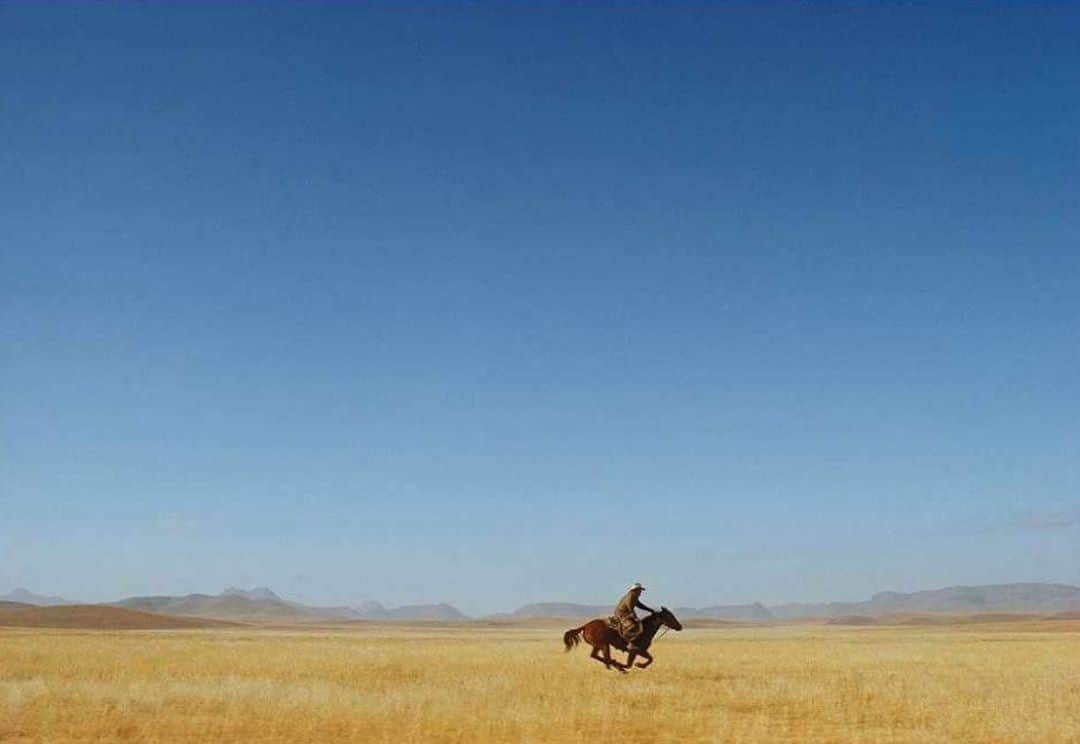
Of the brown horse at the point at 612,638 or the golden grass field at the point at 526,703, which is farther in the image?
the brown horse at the point at 612,638

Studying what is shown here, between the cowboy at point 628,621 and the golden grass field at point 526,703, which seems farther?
the cowboy at point 628,621

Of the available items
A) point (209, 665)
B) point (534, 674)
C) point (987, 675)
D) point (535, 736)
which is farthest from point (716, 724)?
point (209, 665)

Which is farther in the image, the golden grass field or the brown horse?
the brown horse

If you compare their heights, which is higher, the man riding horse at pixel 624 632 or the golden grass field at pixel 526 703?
the man riding horse at pixel 624 632

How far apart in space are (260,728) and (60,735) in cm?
317

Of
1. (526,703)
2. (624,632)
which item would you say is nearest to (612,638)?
(624,632)

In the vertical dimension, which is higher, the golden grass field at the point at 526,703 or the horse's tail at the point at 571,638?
the horse's tail at the point at 571,638

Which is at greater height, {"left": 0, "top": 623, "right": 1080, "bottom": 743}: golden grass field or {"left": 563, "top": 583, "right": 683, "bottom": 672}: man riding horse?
{"left": 563, "top": 583, "right": 683, "bottom": 672}: man riding horse

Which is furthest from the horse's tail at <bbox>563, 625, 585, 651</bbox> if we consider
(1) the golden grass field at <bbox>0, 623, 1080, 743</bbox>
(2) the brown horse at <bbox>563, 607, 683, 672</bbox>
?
(1) the golden grass field at <bbox>0, 623, 1080, 743</bbox>

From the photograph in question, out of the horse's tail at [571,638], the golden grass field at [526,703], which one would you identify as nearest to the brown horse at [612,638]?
the horse's tail at [571,638]

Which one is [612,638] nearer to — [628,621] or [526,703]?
[628,621]

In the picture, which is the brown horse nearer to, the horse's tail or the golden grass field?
the horse's tail

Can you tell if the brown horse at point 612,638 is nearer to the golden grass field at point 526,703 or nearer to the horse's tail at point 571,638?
the horse's tail at point 571,638

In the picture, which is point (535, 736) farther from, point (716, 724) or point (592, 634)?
point (592, 634)
